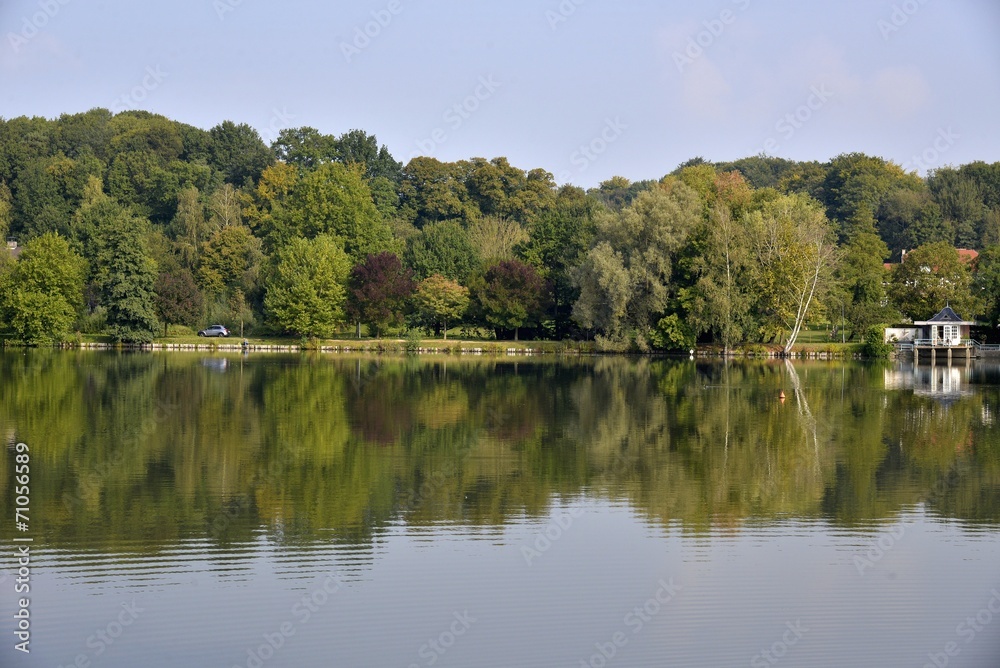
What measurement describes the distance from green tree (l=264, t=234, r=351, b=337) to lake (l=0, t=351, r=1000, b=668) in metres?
34.6

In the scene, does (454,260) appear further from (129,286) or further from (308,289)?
(129,286)

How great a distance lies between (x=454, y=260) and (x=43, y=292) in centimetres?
2507

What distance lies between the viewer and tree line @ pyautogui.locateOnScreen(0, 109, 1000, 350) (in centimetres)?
5528

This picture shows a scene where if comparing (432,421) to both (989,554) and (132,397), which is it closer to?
(132,397)

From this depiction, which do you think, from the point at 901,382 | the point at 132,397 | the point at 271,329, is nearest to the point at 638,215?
the point at 901,382

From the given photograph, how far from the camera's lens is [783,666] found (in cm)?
932

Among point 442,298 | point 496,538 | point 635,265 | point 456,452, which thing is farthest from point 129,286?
point 496,538

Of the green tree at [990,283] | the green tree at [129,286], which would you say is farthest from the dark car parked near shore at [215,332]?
the green tree at [990,283]

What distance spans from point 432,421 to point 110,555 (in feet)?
41.8

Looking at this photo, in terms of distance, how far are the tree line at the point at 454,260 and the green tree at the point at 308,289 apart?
131 millimetres

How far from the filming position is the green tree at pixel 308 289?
60812 millimetres

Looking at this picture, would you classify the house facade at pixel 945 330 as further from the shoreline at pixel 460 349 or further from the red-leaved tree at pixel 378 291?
the red-leaved tree at pixel 378 291

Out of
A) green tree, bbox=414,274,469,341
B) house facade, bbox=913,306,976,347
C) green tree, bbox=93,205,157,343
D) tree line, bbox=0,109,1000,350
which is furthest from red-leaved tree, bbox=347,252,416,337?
house facade, bbox=913,306,976,347

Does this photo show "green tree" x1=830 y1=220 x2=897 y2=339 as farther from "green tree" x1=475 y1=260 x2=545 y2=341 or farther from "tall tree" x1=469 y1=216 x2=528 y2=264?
"tall tree" x1=469 y1=216 x2=528 y2=264
